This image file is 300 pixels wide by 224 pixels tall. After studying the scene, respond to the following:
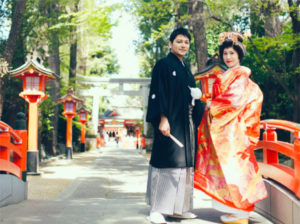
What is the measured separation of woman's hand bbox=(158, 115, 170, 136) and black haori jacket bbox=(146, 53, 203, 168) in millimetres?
52

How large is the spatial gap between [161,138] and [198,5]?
22.2ft

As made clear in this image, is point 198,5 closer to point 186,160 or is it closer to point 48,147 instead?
point 186,160

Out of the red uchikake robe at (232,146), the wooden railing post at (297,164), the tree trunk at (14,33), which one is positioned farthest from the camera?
the tree trunk at (14,33)

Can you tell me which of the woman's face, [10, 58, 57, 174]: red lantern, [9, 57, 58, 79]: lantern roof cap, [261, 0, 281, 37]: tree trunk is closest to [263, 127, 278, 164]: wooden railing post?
the woman's face

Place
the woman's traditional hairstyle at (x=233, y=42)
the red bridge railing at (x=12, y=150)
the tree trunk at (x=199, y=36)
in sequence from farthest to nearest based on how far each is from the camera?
1. the tree trunk at (x=199, y=36)
2. the red bridge railing at (x=12, y=150)
3. the woman's traditional hairstyle at (x=233, y=42)

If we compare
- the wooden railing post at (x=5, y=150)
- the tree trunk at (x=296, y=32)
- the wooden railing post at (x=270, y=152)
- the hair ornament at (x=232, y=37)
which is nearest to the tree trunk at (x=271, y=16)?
the tree trunk at (x=296, y=32)

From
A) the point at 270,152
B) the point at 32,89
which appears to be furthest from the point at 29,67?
the point at 270,152

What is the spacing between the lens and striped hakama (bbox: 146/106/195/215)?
144 inches

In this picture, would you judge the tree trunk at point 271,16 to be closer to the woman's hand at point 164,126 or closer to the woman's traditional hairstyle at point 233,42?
the woman's traditional hairstyle at point 233,42

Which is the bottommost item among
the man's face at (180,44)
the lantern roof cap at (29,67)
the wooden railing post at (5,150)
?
the wooden railing post at (5,150)

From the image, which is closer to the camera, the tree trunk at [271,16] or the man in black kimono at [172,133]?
the man in black kimono at [172,133]

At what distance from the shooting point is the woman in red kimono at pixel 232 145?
3.45 meters

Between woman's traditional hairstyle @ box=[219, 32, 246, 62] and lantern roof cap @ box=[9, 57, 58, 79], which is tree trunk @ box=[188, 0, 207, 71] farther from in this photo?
woman's traditional hairstyle @ box=[219, 32, 246, 62]

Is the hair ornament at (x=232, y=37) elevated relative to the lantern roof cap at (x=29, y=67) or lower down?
lower down
